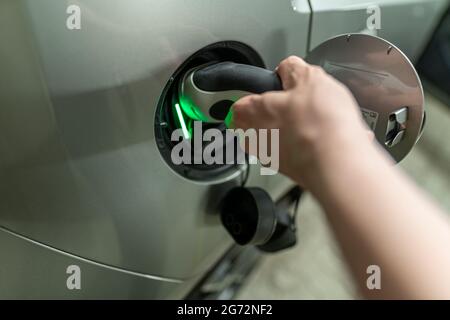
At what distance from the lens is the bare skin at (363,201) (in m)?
0.29

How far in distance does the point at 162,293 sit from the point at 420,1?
1.93ft

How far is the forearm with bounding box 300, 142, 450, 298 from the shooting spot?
28cm

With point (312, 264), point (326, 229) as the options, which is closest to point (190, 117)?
point (326, 229)

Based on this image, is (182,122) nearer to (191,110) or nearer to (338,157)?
(191,110)

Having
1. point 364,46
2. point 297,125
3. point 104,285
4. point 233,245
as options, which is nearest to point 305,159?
point 297,125

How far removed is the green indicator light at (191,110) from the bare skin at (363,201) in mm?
163

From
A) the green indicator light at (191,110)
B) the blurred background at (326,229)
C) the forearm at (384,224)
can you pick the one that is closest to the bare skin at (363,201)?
the forearm at (384,224)

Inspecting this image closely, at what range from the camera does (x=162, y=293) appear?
2.02ft

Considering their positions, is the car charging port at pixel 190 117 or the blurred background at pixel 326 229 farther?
the blurred background at pixel 326 229

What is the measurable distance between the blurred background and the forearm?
0.50 m

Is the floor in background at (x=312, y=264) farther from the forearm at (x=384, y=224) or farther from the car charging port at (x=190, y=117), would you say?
the forearm at (x=384, y=224)

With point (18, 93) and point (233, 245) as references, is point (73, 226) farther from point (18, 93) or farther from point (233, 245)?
point (233, 245)

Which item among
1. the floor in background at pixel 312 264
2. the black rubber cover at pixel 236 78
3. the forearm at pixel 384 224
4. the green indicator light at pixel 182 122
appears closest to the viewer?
the forearm at pixel 384 224

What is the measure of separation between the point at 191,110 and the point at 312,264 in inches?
22.6
